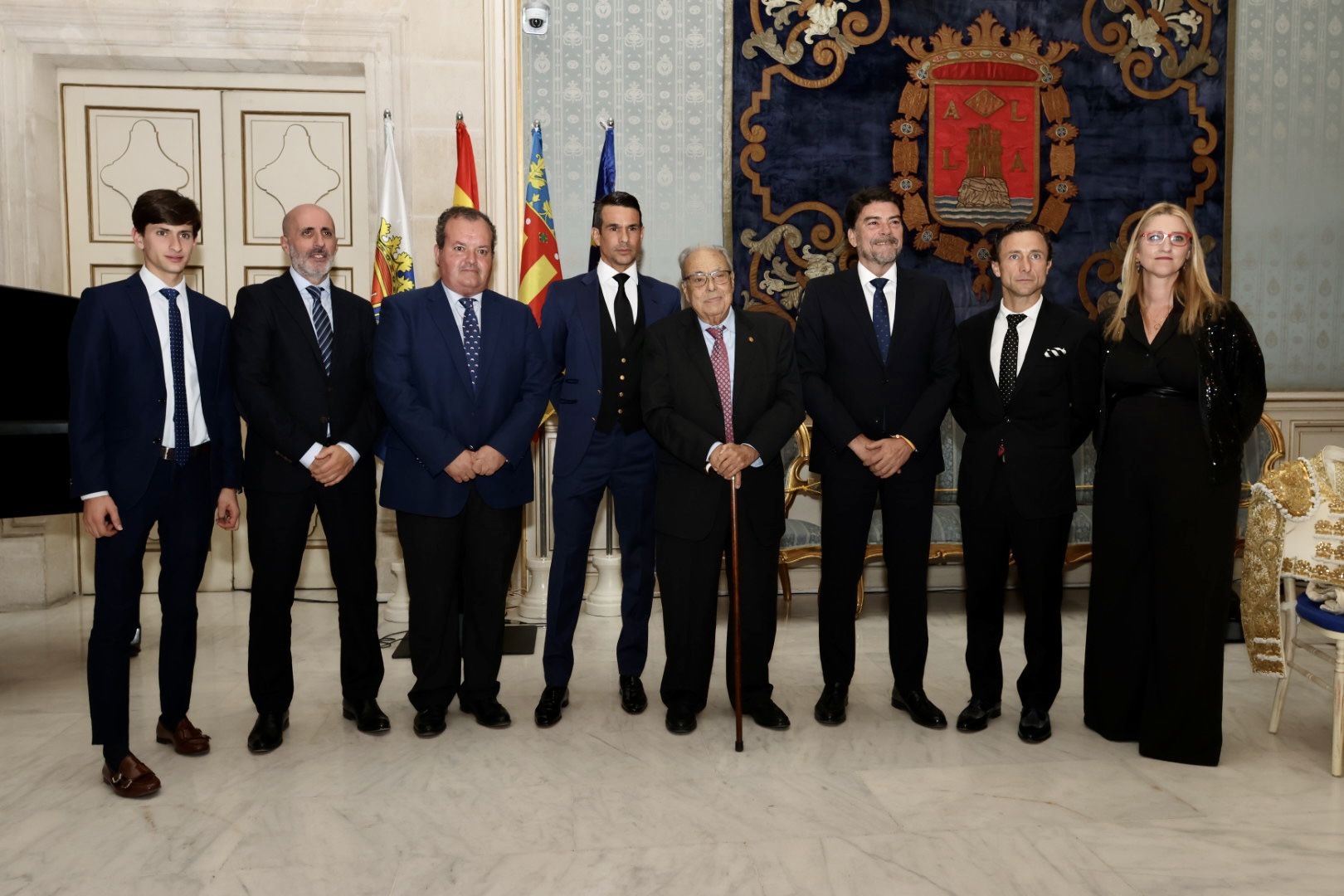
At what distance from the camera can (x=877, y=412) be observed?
343 cm

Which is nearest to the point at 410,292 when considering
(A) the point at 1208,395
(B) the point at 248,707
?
(B) the point at 248,707

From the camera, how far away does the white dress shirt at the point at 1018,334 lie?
3.37 m

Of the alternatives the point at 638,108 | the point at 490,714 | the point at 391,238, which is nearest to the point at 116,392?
the point at 490,714

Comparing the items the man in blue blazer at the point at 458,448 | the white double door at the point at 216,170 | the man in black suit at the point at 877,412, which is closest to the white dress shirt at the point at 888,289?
the man in black suit at the point at 877,412

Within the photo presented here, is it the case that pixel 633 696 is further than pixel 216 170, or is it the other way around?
pixel 216 170

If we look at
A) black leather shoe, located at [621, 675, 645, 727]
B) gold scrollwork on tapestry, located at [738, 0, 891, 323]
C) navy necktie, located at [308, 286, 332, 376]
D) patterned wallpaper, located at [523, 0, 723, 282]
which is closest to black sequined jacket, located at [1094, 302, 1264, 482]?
black leather shoe, located at [621, 675, 645, 727]

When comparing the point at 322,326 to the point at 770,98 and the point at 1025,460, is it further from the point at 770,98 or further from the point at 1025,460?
the point at 770,98

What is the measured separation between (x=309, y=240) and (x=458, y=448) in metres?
0.79

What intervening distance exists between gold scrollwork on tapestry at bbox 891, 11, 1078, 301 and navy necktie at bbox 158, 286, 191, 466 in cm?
399

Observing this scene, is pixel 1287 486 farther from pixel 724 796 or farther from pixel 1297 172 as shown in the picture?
pixel 1297 172

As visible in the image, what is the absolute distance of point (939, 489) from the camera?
588cm

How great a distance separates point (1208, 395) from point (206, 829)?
3.03 m

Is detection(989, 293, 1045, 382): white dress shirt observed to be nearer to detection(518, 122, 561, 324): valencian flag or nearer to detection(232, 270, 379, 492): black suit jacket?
detection(232, 270, 379, 492): black suit jacket

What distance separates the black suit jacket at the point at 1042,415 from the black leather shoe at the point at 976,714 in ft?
2.23
